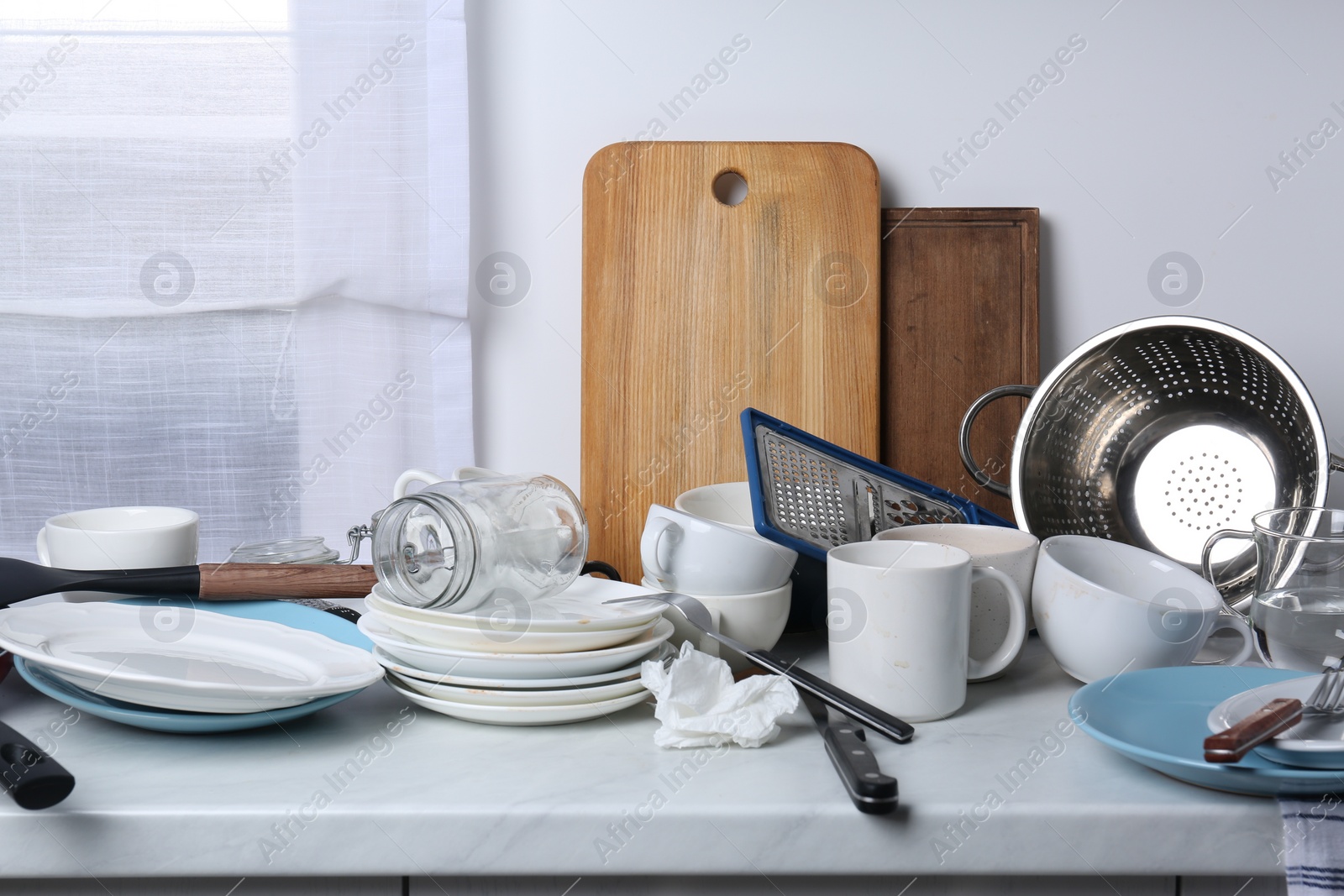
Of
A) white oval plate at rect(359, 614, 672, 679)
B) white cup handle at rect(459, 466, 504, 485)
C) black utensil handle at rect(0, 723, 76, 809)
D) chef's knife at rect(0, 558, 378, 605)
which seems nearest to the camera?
black utensil handle at rect(0, 723, 76, 809)

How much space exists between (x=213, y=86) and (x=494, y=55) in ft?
0.95

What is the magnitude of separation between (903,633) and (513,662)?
0.78 ft

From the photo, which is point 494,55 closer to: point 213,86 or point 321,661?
point 213,86

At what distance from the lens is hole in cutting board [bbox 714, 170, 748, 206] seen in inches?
38.4

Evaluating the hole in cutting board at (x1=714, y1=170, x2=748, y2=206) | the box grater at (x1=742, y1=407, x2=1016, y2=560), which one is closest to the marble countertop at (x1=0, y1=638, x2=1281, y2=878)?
the box grater at (x1=742, y1=407, x2=1016, y2=560)

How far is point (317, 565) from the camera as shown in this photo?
2.49 ft

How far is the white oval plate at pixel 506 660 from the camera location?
561 mm

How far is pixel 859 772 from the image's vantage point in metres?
0.49

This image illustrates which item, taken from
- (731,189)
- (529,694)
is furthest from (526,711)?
(731,189)

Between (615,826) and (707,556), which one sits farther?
(707,556)

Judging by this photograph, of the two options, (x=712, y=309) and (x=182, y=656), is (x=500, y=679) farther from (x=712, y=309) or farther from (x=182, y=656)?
(x=712, y=309)

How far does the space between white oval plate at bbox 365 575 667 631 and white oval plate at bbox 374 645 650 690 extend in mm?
30

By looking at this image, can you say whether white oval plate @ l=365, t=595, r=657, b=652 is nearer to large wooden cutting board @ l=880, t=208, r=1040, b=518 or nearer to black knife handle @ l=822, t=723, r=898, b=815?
black knife handle @ l=822, t=723, r=898, b=815

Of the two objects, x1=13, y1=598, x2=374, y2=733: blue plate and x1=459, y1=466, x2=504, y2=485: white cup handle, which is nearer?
x1=13, y1=598, x2=374, y2=733: blue plate
